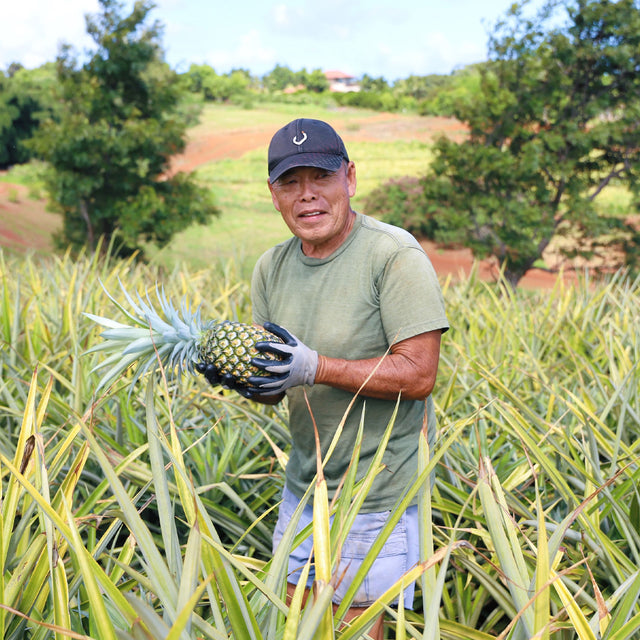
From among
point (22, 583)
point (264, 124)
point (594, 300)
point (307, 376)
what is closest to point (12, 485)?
point (22, 583)

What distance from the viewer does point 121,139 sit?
414 inches

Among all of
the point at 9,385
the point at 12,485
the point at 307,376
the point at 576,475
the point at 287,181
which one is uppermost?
the point at 287,181

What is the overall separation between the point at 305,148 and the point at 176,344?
2.01 feet

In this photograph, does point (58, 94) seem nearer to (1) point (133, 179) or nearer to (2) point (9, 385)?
(1) point (133, 179)

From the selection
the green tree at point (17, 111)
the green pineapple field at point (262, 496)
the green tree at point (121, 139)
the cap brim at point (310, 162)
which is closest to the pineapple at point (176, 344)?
the green pineapple field at point (262, 496)

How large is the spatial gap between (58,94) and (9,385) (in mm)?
9633

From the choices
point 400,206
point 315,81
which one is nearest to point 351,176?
point 400,206

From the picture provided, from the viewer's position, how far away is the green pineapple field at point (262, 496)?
41.4 inches

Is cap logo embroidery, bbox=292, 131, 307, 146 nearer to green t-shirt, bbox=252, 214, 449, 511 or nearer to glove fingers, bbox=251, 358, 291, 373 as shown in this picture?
green t-shirt, bbox=252, 214, 449, 511

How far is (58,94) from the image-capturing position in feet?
36.2

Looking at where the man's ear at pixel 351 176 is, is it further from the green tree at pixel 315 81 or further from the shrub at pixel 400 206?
the green tree at pixel 315 81

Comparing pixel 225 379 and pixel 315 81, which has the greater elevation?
pixel 315 81

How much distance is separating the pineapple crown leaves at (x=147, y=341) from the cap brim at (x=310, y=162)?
1.49 feet

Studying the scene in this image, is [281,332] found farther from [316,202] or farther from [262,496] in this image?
[262,496]
